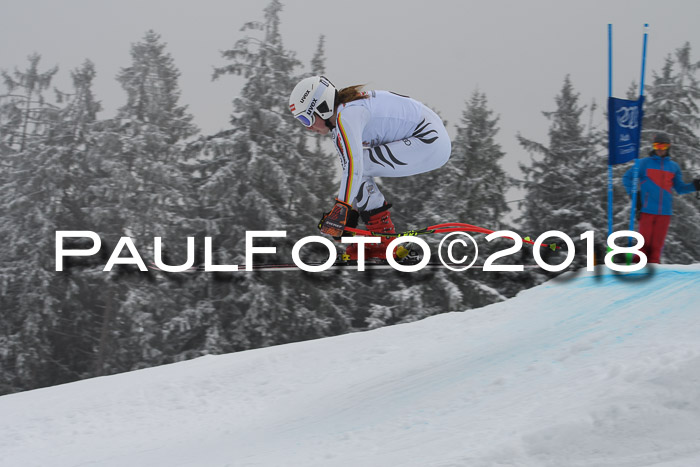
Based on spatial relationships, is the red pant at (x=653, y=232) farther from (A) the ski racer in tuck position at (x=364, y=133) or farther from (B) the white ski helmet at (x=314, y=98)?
(B) the white ski helmet at (x=314, y=98)

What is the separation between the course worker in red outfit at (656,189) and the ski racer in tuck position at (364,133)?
120 inches

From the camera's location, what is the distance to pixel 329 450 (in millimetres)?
5223

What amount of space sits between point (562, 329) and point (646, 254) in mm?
2192

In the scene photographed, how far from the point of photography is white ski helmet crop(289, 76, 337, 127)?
19.4ft

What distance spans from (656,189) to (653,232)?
523 millimetres

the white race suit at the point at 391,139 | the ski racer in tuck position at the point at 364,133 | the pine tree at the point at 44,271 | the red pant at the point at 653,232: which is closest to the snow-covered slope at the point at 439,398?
the red pant at the point at 653,232

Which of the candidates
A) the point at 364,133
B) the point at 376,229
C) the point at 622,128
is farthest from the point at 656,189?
the point at 364,133

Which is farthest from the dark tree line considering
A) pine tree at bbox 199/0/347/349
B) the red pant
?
the red pant

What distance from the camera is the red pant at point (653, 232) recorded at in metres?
8.21

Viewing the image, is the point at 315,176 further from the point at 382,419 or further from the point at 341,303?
the point at 382,419

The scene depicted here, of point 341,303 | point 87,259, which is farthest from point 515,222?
point 87,259

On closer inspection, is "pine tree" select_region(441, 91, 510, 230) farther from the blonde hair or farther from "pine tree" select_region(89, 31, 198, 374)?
the blonde hair

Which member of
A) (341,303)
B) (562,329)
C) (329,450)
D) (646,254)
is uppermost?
(646,254)

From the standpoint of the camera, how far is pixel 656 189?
320 inches
